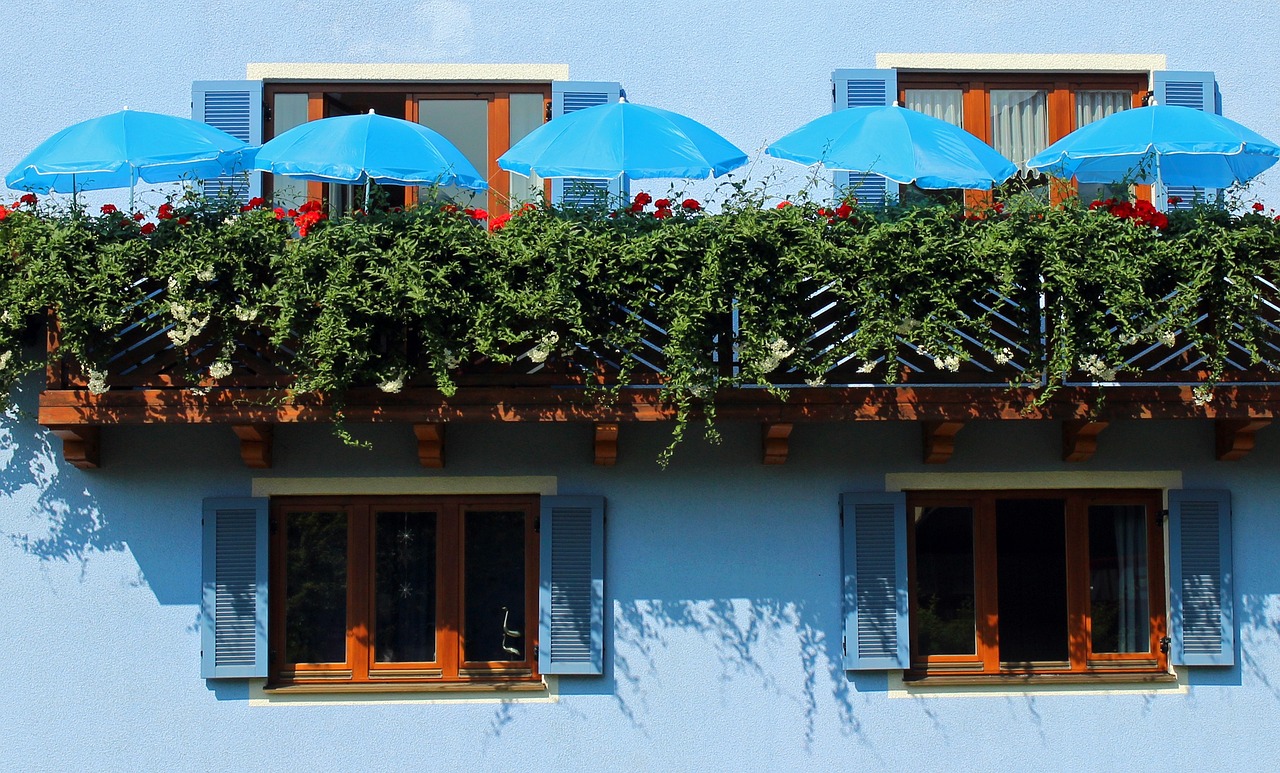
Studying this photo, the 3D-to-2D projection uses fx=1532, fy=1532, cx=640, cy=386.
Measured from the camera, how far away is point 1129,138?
8719 millimetres

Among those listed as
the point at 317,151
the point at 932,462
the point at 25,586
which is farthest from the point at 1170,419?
the point at 25,586

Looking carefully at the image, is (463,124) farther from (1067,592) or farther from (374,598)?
(1067,592)

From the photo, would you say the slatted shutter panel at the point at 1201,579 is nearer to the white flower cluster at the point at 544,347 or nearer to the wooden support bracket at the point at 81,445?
the white flower cluster at the point at 544,347

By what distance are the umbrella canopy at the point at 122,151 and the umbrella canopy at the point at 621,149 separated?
166cm

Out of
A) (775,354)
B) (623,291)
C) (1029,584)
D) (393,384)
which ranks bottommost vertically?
(1029,584)

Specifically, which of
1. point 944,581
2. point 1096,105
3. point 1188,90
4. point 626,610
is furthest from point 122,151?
point 1188,90

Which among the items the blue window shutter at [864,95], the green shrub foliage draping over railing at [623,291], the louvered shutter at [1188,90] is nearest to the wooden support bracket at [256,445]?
the green shrub foliage draping over railing at [623,291]

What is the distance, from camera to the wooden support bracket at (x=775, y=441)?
901 cm

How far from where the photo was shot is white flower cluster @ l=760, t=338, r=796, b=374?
27.7 feet

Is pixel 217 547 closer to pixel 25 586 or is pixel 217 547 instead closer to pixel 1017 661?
pixel 25 586

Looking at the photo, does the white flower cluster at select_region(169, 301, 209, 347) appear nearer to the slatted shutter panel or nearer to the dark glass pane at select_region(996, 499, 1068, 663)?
the dark glass pane at select_region(996, 499, 1068, 663)

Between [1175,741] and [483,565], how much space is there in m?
4.39

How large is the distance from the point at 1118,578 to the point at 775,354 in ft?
9.49

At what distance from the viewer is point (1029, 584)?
9.59 m
